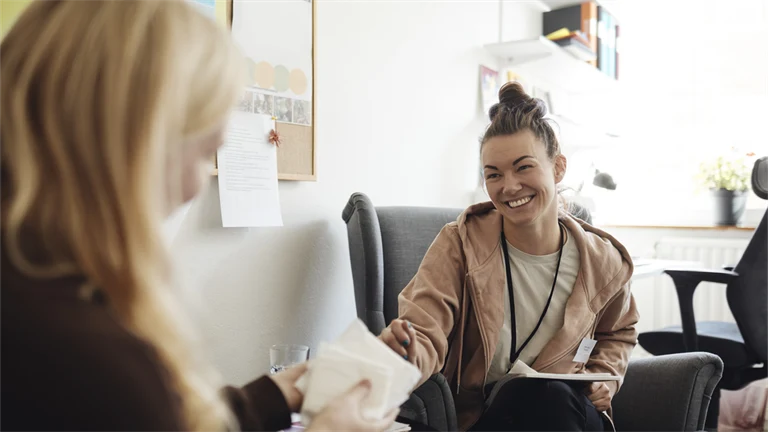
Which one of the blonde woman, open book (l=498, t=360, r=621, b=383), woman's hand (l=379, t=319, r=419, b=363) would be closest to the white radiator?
open book (l=498, t=360, r=621, b=383)

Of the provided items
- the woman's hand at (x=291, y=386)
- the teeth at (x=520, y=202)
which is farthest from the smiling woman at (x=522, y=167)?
the woman's hand at (x=291, y=386)

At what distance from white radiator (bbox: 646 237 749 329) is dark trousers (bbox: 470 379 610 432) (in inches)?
78.6

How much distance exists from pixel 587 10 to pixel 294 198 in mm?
1900

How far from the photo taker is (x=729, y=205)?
3.11m

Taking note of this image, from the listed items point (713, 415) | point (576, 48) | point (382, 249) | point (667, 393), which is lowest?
point (713, 415)

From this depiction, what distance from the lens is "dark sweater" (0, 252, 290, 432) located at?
452 millimetres

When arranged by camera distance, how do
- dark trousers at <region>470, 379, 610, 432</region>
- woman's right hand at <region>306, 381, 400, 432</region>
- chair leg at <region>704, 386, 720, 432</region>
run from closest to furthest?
woman's right hand at <region>306, 381, 400, 432</region>
dark trousers at <region>470, 379, 610, 432</region>
chair leg at <region>704, 386, 720, 432</region>

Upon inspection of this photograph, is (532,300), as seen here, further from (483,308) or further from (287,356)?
(287,356)

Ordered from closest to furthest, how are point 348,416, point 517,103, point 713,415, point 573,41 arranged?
point 348,416
point 517,103
point 713,415
point 573,41

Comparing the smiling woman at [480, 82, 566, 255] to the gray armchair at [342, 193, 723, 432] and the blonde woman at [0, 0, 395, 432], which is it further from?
the blonde woman at [0, 0, 395, 432]

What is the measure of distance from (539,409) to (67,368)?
102cm

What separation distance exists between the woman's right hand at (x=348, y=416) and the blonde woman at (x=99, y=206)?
5.4 inches

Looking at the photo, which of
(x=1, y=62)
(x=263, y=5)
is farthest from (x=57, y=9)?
(x=263, y=5)

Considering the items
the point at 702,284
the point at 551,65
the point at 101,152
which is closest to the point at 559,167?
the point at 101,152
